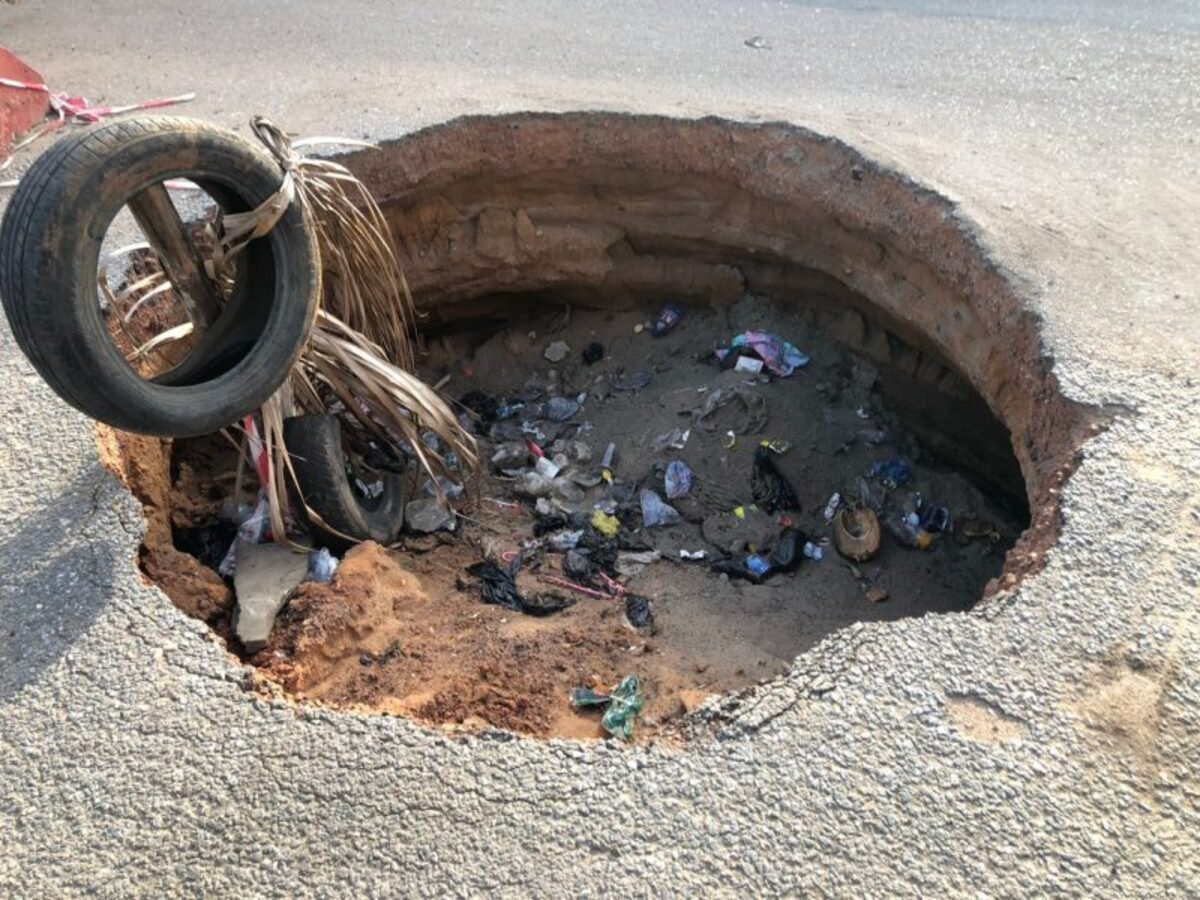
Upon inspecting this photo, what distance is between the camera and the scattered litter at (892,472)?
4.86 m

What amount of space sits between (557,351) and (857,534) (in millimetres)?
2363

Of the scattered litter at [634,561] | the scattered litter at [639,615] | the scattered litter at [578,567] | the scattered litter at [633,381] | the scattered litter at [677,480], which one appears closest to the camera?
the scattered litter at [639,615]

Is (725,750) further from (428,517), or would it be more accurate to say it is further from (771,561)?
(428,517)

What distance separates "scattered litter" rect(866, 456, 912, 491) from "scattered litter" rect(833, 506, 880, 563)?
1.08 feet

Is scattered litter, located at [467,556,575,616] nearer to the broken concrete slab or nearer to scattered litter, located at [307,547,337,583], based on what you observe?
scattered litter, located at [307,547,337,583]

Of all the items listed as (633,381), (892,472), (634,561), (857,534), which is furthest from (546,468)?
(892,472)

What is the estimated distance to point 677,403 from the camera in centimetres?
527

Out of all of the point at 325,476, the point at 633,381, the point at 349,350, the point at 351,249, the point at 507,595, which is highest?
the point at 351,249

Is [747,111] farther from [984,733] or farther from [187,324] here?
[984,733]

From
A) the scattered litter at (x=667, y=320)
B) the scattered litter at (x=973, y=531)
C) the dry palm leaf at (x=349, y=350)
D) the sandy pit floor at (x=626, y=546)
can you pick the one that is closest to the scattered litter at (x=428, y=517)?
the sandy pit floor at (x=626, y=546)

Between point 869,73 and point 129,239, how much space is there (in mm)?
4541

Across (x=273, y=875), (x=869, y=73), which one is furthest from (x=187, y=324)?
(x=869, y=73)

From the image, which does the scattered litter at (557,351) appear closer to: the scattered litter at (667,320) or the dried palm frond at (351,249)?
the scattered litter at (667,320)

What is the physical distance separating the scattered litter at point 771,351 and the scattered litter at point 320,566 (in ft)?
9.12
